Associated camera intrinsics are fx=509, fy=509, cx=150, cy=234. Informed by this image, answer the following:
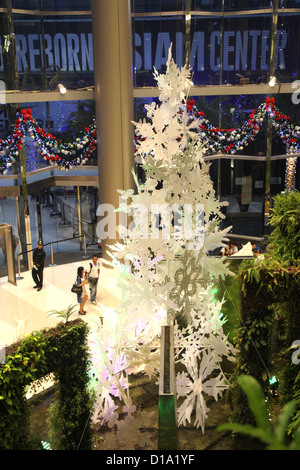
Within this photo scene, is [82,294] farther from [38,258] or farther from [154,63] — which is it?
[154,63]

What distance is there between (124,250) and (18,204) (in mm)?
8891

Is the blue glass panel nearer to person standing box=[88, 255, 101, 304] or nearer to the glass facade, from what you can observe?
the glass facade

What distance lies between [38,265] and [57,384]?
19.7 ft

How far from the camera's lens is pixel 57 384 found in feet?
16.9

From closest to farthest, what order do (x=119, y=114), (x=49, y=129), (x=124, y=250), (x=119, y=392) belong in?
1. (x=124, y=250)
2. (x=119, y=392)
3. (x=119, y=114)
4. (x=49, y=129)

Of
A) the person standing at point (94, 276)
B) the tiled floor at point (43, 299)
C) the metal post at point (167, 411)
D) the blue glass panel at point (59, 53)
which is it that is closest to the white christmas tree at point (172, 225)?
the metal post at point (167, 411)

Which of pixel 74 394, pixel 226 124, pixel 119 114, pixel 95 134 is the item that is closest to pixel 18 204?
pixel 95 134

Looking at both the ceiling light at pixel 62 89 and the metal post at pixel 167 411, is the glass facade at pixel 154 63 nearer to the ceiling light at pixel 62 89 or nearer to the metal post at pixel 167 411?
the ceiling light at pixel 62 89

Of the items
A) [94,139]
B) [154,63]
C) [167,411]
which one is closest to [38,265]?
[94,139]

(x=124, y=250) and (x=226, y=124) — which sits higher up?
(x=226, y=124)

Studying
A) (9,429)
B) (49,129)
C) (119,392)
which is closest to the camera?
(9,429)

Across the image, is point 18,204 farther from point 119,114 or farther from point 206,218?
point 206,218

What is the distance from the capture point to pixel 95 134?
13.6 metres

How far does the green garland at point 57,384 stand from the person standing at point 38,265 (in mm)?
5518
